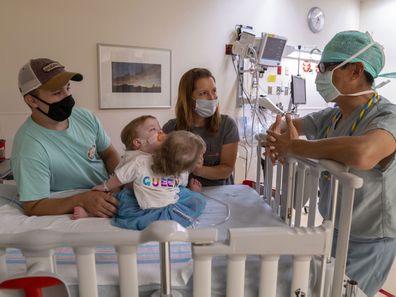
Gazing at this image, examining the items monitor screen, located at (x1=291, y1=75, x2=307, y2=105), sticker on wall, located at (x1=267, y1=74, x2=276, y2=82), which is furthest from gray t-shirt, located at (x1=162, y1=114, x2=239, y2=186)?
sticker on wall, located at (x1=267, y1=74, x2=276, y2=82)

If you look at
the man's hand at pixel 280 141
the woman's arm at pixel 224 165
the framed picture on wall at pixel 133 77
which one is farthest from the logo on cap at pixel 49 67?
the framed picture on wall at pixel 133 77

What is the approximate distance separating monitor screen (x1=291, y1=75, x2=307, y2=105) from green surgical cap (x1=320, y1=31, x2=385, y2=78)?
2550 millimetres

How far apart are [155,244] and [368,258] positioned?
849 mm

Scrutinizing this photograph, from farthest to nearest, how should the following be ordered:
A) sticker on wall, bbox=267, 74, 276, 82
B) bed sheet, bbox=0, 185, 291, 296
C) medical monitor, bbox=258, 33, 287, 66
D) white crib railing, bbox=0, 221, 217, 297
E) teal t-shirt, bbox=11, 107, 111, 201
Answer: sticker on wall, bbox=267, 74, 276, 82 < medical monitor, bbox=258, 33, 287, 66 < teal t-shirt, bbox=11, 107, 111, 201 < bed sheet, bbox=0, 185, 291, 296 < white crib railing, bbox=0, 221, 217, 297

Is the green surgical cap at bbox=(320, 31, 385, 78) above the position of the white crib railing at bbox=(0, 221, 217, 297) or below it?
above

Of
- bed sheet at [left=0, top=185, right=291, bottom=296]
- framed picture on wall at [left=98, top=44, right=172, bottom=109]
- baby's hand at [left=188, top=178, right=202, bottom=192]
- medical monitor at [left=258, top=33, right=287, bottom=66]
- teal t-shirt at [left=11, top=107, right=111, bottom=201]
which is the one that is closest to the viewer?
bed sheet at [left=0, top=185, right=291, bottom=296]

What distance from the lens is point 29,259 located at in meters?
0.76

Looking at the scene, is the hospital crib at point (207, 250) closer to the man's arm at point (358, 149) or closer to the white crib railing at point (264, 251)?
the white crib railing at point (264, 251)

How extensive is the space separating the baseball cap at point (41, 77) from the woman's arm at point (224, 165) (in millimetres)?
827

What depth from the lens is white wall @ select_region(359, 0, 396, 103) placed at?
14.0 ft

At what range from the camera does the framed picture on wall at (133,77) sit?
9.95 ft

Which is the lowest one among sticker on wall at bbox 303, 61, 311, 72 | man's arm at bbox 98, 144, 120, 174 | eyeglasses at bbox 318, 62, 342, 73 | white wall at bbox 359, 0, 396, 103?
man's arm at bbox 98, 144, 120, 174

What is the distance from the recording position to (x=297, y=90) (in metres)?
3.89

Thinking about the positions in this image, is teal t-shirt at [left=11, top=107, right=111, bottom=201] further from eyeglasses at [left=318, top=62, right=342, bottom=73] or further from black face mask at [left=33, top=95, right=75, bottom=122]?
eyeglasses at [left=318, top=62, right=342, bottom=73]
